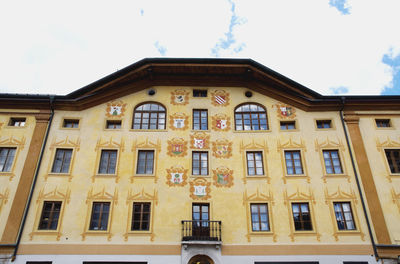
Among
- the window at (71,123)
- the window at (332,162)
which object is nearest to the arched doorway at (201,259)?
the window at (332,162)

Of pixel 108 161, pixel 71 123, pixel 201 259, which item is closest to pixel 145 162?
pixel 108 161

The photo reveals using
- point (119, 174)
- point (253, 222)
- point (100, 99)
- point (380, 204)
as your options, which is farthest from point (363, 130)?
point (100, 99)

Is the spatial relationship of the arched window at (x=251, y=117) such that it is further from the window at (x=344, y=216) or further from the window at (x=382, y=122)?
the window at (x=382, y=122)

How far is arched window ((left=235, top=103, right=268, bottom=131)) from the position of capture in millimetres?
19844

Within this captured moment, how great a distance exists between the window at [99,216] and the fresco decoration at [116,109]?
6350mm

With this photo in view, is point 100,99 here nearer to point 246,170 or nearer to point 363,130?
point 246,170

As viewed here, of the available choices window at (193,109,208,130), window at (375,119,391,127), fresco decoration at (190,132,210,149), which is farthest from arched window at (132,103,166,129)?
window at (375,119,391,127)

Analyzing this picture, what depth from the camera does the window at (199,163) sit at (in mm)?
18219

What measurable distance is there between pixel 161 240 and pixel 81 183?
6.24m

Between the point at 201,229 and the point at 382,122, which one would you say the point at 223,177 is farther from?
the point at 382,122

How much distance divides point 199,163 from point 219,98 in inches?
211

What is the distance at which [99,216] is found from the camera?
16.9 m

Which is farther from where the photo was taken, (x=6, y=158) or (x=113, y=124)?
(x=113, y=124)

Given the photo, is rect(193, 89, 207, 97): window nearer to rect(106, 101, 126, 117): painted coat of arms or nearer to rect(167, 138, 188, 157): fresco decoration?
rect(167, 138, 188, 157): fresco decoration
